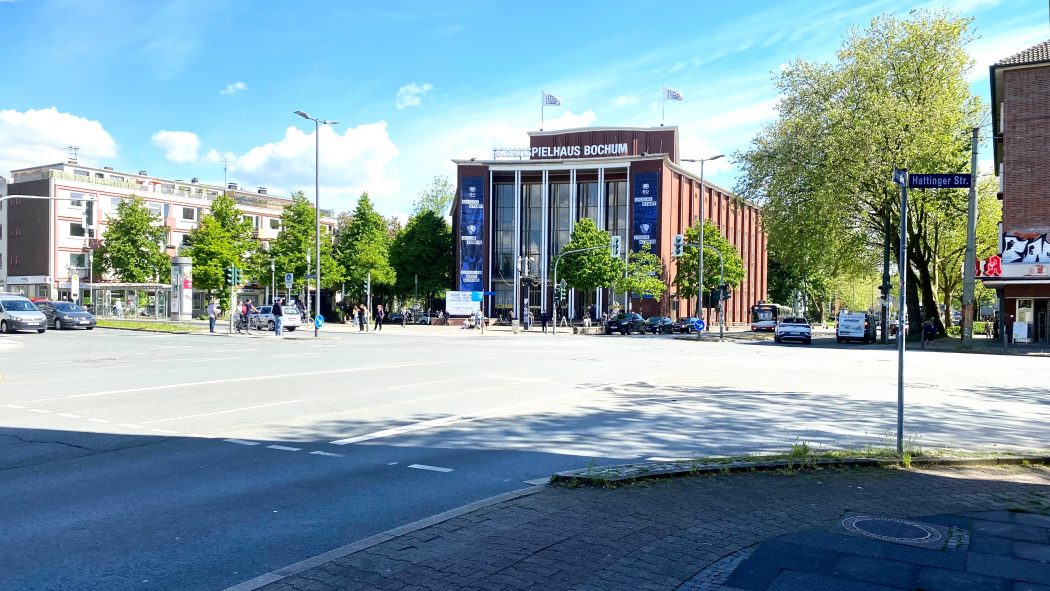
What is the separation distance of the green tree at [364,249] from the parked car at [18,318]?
38.7m

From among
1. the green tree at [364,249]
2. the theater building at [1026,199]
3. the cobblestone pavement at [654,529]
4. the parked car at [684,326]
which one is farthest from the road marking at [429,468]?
the green tree at [364,249]

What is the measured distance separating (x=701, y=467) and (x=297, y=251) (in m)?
70.7

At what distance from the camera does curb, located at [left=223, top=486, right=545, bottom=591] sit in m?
4.21

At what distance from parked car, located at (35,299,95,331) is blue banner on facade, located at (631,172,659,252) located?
44.2 m

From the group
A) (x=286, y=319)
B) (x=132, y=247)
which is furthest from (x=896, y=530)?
(x=132, y=247)

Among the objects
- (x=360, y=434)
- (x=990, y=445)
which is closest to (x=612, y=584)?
(x=360, y=434)

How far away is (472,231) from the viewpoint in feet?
230

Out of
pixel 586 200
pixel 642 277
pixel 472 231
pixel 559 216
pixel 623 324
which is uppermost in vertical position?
pixel 586 200

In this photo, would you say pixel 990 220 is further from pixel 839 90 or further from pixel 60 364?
pixel 60 364

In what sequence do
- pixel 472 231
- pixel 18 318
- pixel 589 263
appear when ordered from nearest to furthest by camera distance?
1. pixel 18 318
2. pixel 589 263
3. pixel 472 231

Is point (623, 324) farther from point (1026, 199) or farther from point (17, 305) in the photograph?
point (17, 305)

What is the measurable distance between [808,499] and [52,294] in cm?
8237

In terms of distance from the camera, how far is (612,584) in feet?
13.8

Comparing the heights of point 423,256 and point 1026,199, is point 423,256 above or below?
below
